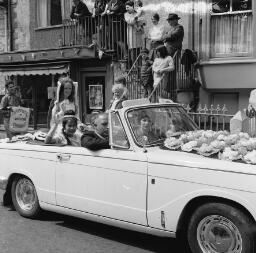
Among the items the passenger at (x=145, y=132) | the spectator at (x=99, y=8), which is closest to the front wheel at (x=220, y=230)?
the passenger at (x=145, y=132)

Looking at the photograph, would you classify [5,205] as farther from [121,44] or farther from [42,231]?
[121,44]

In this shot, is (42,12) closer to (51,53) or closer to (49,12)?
(49,12)

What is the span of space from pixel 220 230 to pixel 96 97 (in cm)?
1104

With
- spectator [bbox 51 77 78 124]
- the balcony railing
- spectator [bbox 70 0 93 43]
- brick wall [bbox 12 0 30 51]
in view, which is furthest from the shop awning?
spectator [bbox 51 77 78 124]

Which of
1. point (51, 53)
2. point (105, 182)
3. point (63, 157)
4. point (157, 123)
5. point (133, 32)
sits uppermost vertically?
point (133, 32)

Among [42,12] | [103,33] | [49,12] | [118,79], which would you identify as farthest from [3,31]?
[118,79]

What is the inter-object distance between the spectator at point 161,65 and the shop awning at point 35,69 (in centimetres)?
490

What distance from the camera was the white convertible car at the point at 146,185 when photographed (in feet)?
13.2

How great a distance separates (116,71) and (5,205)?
24.1 ft

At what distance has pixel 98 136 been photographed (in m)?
5.34

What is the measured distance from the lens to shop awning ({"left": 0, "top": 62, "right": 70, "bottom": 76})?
14.7 m

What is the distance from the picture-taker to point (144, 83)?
11.2m

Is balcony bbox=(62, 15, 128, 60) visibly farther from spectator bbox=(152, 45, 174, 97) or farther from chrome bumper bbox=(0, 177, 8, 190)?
chrome bumper bbox=(0, 177, 8, 190)

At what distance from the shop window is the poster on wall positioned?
3223mm
